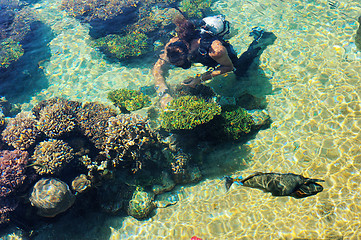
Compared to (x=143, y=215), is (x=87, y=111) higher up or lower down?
higher up

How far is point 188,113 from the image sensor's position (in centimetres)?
555

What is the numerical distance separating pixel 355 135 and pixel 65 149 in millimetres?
6750

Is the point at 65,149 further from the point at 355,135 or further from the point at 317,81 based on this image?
the point at 317,81

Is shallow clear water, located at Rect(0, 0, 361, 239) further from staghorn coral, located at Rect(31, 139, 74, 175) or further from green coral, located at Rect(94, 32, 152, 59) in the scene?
staghorn coral, located at Rect(31, 139, 74, 175)

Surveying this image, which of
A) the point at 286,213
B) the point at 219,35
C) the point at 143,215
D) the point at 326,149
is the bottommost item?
the point at 143,215

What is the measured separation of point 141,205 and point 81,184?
1.44 meters

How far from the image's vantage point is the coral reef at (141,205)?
5.13 metres

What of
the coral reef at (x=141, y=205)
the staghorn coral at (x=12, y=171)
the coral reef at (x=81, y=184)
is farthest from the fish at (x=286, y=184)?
the staghorn coral at (x=12, y=171)

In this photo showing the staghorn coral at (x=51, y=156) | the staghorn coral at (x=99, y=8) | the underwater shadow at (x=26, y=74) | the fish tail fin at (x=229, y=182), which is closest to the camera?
the staghorn coral at (x=51, y=156)

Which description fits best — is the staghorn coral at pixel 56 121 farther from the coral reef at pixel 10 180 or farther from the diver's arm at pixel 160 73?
the diver's arm at pixel 160 73

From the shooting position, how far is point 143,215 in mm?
5137

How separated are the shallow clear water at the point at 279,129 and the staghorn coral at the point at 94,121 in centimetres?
190

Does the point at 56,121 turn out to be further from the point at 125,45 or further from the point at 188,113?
the point at 125,45

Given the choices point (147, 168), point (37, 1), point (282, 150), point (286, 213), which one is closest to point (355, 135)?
point (282, 150)
